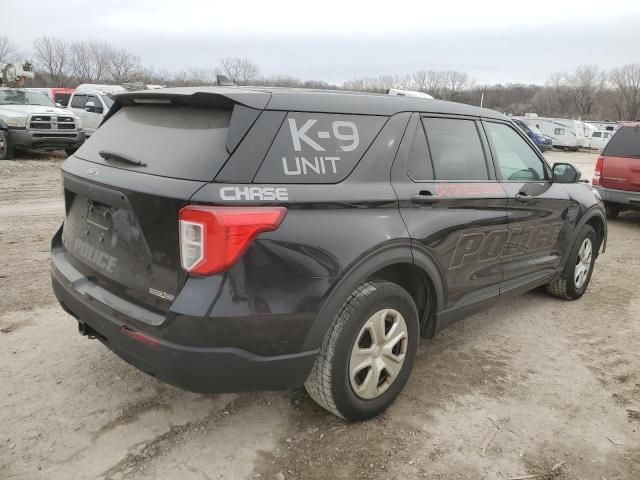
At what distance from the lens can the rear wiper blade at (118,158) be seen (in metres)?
2.52

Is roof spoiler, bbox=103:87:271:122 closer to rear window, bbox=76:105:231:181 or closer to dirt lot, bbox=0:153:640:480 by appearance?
rear window, bbox=76:105:231:181

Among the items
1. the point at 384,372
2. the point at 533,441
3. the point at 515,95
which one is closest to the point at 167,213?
the point at 384,372

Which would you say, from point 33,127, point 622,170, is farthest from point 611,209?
point 33,127

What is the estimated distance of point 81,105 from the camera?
1738cm

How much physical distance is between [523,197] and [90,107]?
1527 centimetres

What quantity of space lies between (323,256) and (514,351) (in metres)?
2.17

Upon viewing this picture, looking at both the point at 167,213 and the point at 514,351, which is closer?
the point at 167,213

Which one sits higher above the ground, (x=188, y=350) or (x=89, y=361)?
(x=188, y=350)

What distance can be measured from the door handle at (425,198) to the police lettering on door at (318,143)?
474mm

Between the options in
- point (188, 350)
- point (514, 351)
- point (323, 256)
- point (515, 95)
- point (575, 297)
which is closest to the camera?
point (188, 350)

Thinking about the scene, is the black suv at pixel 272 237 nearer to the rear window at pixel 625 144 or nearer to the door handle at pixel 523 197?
the door handle at pixel 523 197

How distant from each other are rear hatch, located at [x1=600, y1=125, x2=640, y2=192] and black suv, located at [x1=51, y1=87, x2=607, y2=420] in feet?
21.8

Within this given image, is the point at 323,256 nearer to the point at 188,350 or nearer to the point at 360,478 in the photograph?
the point at 188,350

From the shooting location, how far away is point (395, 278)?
3.08 metres
